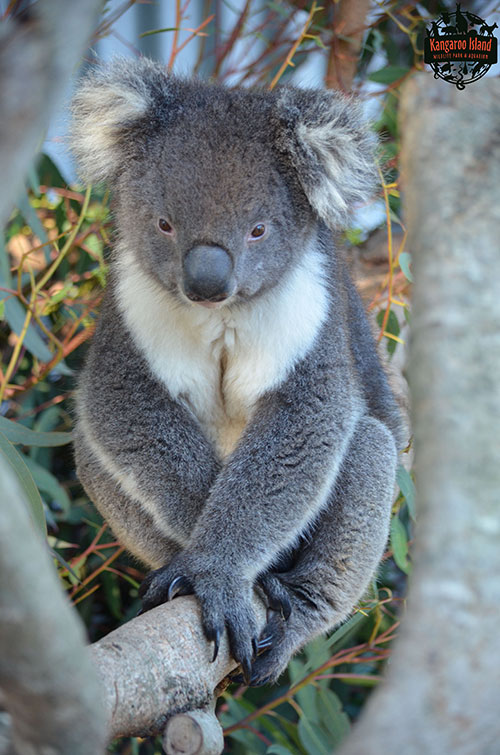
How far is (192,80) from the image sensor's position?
232 centimetres

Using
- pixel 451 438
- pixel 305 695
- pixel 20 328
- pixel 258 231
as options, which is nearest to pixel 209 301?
pixel 258 231

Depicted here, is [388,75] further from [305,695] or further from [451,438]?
[451,438]

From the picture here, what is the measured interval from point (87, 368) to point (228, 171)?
0.78 m

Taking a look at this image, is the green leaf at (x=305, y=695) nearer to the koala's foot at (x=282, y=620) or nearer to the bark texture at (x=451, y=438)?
the koala's foot at (x=282, y=620)

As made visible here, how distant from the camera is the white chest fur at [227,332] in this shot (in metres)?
2.17

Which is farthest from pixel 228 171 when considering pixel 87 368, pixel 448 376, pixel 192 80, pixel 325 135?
pixel 448 376

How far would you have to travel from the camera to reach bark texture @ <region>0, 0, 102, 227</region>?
28.0 inches

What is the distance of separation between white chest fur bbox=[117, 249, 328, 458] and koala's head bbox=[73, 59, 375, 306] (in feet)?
0.25

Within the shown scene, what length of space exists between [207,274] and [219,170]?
30 cm

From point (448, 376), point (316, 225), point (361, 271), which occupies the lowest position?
point (361, 271)

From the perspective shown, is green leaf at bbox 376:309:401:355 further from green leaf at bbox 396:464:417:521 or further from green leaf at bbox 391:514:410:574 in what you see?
green leaf at bbox 391:514:410:574

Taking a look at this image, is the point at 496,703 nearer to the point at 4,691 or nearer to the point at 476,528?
the point at 476,528

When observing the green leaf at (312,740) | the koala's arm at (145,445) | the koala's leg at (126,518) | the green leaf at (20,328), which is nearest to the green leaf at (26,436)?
the koala's leg at (126,518)

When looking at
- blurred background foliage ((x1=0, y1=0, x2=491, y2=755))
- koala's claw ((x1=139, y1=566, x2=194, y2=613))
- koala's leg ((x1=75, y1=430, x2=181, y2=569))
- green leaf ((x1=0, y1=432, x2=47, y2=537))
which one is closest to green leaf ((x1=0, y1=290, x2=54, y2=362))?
blurred background foliage ((x1=0, y1=0, x2=491, y2=755))
